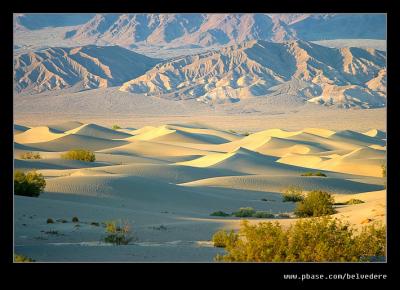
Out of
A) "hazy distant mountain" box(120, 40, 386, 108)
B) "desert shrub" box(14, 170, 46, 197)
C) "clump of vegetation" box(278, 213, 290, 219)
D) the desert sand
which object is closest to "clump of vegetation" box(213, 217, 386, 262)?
the desert sand

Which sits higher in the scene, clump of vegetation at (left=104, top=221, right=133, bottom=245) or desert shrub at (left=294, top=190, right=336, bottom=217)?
desert shrub at (left=294, top=190, right=336, bottom=217)

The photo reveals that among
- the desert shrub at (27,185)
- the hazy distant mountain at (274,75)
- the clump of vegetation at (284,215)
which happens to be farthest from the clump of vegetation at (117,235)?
the hazy distant mountain at (274,75)

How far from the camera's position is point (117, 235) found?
16.1 m

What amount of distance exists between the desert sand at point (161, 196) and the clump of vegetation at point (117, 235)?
22 centimetres

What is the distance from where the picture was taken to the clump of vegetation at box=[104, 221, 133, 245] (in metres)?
15.5

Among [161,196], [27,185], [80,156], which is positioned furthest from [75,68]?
[27,185]

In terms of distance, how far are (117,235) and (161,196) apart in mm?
11117

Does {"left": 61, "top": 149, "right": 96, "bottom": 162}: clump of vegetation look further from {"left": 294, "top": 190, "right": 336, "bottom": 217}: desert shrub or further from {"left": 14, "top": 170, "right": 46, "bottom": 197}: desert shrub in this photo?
{"left": 294, "top": 190, "right": 336, "bottom": 217}: desert shrub

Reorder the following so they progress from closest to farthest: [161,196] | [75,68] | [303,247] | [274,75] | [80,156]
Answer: [303,247]
[161,196]
[80,156]
[274,75]
[75,68]

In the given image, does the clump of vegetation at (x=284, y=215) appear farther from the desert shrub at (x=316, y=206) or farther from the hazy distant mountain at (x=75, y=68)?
the hazy distant mountain at (x=75, y=68)

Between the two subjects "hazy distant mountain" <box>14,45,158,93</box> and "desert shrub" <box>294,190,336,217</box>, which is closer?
"desert shrub" <box>294,190,336,217</box>

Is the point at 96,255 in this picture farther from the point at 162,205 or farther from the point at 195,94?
the point at 195,94

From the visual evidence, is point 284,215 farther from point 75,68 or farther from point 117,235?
point 75,68

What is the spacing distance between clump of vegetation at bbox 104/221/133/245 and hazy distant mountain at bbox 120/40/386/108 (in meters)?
109
